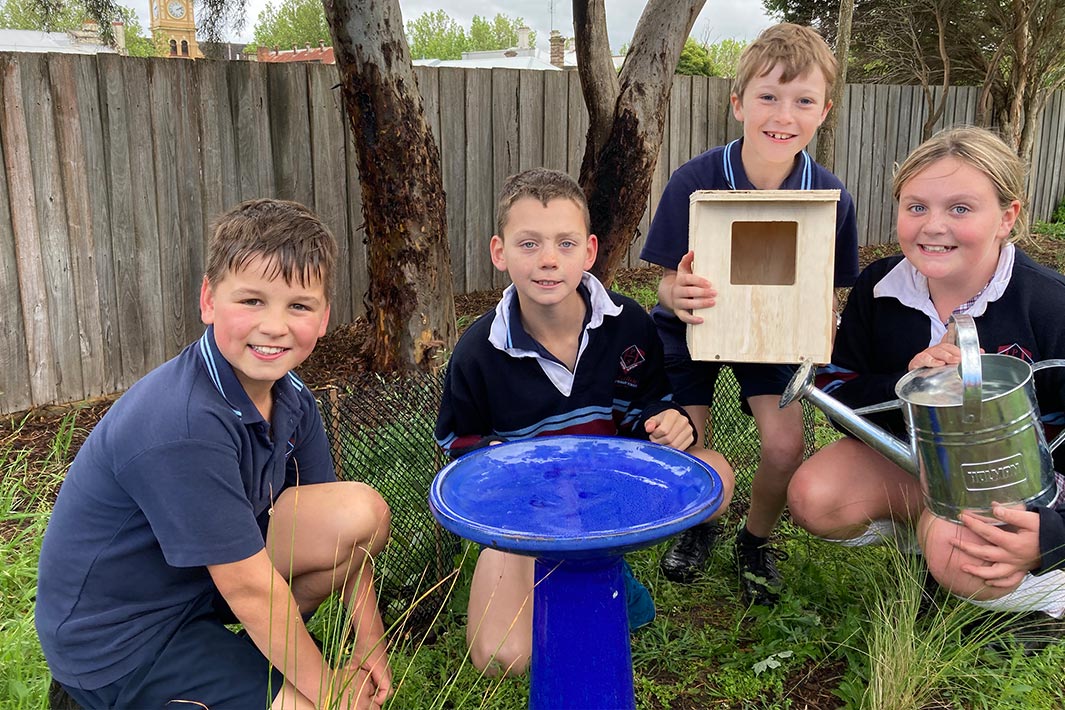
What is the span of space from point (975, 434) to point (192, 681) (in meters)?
1.93

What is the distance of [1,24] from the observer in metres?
34.9

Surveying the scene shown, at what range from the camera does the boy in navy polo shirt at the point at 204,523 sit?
1745mm

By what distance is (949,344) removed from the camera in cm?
226

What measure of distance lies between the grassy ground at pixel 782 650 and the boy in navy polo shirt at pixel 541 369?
0.48ft

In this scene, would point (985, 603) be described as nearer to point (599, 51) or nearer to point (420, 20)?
point (599, 51)

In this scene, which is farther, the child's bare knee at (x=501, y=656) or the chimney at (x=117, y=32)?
the chimney at (x=117, y=32)

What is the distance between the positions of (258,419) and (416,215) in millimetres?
2415

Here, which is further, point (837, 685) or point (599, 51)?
point (599, 51)

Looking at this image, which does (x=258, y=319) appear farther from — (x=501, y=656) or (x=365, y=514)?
(x=501, y=656)

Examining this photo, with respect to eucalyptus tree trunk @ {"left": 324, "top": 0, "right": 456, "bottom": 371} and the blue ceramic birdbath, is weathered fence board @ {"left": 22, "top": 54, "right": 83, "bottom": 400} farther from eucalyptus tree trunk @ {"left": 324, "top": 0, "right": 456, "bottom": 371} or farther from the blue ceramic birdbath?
the blue ceramic birdbath

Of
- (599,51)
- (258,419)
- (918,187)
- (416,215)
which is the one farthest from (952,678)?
(599,51)

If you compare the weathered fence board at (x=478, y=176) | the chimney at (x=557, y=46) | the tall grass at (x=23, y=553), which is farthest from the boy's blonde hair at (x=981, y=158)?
the chimney at (x=557, y=46)

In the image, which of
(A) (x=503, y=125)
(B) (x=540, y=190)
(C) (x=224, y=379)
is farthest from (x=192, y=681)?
(A) (x=503, y=125)

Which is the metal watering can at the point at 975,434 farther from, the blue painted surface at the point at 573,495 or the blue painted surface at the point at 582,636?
the blue painted surface at the point at 582,636
